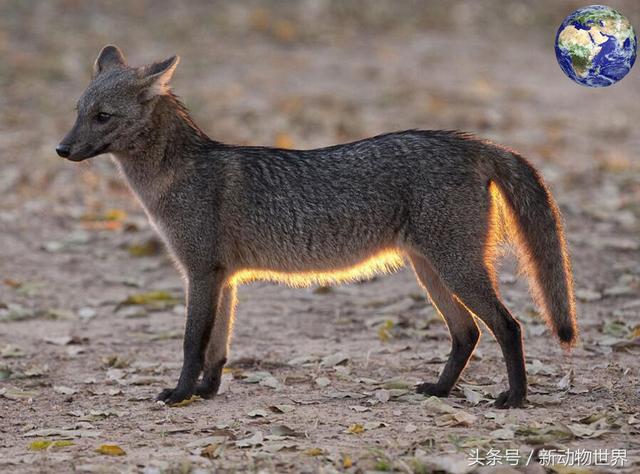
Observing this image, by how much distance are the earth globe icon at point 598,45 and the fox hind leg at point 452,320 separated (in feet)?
4.79

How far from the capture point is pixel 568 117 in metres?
16.3

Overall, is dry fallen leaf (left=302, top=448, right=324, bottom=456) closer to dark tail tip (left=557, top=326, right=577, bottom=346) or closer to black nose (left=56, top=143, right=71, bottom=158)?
dark tail tip (left=557, top=326, right=577, bottom=346)

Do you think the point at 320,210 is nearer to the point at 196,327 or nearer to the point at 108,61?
the point at 196,327

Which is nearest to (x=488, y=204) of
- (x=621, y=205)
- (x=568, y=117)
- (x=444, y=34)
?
(x=621, y=205)

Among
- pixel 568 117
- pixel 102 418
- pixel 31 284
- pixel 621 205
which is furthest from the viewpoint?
pixel 568 117

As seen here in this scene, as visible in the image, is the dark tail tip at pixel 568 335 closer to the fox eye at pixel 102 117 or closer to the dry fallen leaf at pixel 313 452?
the dry fallen leaf at pixel 313 452

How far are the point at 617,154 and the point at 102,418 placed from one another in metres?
9.31

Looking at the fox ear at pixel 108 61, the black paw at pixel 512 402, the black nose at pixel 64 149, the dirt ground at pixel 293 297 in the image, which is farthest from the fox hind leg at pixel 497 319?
the fox ear at pixel 108 61

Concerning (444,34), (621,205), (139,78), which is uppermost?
(444,34)

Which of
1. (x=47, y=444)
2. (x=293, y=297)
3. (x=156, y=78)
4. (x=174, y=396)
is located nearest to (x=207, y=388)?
(x=174, y=396)

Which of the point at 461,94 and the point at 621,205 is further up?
the point at 461,94

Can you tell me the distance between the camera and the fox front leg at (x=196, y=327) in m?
6.55

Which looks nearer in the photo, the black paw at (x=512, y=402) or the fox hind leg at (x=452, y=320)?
the black paw at (x=512, y=402)

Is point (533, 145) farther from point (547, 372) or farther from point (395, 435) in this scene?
point (395, 435)
